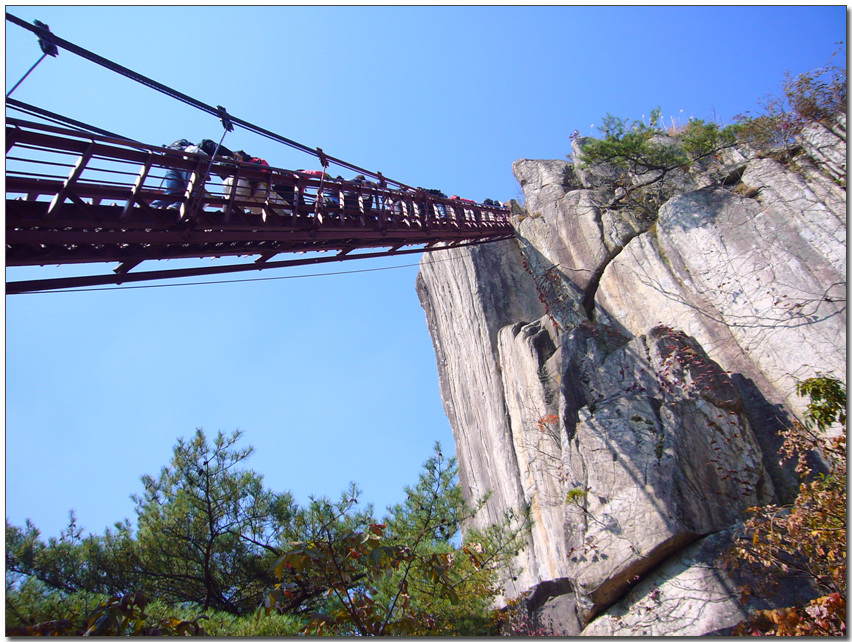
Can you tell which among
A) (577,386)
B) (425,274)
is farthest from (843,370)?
(425,274)

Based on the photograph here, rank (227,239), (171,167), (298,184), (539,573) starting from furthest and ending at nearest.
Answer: (539,573) → (298,184) → (227,239) → (171,167)

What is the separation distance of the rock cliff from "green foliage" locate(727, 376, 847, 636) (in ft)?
1.75

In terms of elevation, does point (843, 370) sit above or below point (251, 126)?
below

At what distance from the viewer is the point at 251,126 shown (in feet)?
27.4

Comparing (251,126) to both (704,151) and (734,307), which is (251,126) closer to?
(734,307)

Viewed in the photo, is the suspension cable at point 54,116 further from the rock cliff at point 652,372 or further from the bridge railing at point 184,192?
the rock cliff at point 652,372

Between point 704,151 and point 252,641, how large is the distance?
15078 millimetres

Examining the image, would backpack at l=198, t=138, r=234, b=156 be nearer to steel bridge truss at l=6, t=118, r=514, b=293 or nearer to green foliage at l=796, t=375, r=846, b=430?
steel bridge truss at l=6, t=118, r=514, b=293

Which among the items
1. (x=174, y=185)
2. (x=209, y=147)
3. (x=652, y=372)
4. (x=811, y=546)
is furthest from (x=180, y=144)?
(x=811, y=546)

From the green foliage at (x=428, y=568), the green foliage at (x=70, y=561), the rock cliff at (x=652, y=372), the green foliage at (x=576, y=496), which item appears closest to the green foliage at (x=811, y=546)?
the rock cliff at (x=652, y=372)

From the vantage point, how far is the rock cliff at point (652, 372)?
25.7ft

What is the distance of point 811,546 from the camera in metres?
5.95

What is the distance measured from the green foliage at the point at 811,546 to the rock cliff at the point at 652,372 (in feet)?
1.75

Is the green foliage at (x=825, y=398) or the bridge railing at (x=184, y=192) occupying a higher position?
the bridge railing at (x=184, y=192)
